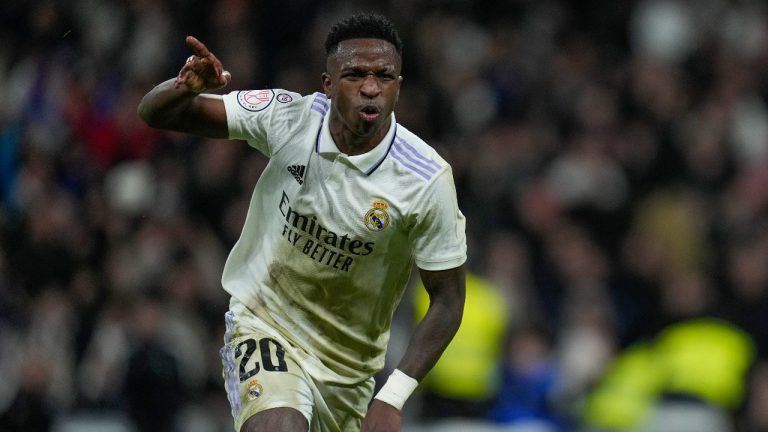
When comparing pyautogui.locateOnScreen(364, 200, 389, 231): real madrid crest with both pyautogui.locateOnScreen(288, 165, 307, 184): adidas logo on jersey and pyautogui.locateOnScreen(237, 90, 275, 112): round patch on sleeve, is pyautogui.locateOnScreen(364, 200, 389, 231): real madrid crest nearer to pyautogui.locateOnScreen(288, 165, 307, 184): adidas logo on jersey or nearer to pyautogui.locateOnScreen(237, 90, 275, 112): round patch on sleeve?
pyautogui.locateOnScreen(288, 165, 307, 184): adidas logo on jersey

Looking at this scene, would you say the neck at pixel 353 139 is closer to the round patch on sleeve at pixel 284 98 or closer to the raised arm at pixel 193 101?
the round patch on sleeve at pixel 284 98

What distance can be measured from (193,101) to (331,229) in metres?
0.76

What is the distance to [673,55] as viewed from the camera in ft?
43.6

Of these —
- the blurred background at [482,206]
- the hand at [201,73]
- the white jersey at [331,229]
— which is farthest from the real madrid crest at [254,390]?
the blurred background at [482,206]

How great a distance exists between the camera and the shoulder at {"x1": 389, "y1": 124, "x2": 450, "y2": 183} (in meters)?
5.91

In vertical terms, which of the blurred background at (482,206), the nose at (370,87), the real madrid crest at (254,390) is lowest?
the blurred background at (482,206)

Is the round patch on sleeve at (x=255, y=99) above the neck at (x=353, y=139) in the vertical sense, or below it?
above

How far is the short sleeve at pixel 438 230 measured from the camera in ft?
19.2

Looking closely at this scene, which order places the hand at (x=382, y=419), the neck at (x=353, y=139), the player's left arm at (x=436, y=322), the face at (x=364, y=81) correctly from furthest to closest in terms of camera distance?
1. the neck at (x=353, y=139)
2. the player's left arm at (x=436, y=322)
3. the face at (x=364, y=81)
4. the hand at (x=382, y=419)

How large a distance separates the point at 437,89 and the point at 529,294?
2660 mm

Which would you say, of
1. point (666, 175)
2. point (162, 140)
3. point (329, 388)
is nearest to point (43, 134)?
point (162, 140)

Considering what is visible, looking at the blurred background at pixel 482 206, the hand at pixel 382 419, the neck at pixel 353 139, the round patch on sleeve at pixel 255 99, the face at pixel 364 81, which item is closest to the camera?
the hand at pixel 382 419

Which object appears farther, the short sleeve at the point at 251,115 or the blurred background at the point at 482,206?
the blurred background at the point at 482,206

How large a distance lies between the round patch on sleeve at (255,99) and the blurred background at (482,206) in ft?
16.1
